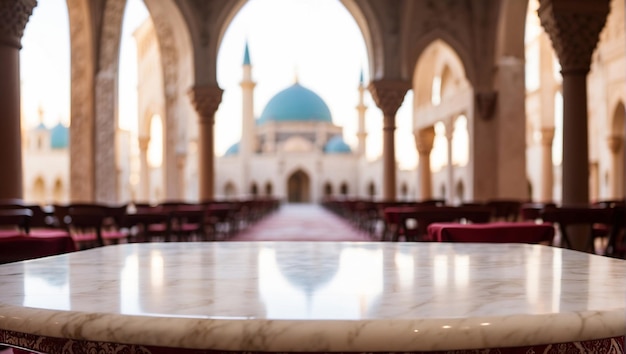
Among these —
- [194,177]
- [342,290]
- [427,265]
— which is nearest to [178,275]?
[342,290]

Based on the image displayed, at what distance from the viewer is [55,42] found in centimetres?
1984

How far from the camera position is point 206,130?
1288 centimetres

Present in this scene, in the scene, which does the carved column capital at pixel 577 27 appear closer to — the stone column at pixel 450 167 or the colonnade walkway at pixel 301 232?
the colonnade walkway at pixel 301 232

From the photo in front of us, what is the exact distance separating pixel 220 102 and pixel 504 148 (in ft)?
20.8

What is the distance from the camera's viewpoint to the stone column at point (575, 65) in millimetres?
7328

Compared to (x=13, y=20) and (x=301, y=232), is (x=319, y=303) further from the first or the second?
(x=301, y=232)

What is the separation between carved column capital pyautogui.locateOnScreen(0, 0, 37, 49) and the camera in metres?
6.80

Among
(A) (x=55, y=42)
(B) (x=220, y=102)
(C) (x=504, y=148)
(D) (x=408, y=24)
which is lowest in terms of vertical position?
(C) (x=504, y=148)

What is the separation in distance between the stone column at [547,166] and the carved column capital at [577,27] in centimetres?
1062

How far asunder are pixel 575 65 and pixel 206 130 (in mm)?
7912

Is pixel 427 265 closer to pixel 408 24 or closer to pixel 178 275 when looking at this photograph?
pixel 178 275

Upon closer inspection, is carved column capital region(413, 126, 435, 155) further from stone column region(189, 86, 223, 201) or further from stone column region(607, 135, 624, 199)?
stone column region(189, 86, 223, 201)

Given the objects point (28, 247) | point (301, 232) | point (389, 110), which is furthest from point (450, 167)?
point (28, 247)

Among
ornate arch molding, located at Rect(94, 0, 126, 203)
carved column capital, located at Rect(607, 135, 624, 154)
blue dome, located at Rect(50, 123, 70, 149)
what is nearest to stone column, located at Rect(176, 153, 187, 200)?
ornate arch molding, located at Rect(94, 0, 126, 203)
